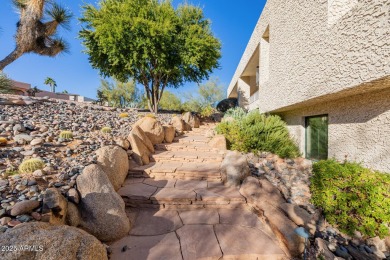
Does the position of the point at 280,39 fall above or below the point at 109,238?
above

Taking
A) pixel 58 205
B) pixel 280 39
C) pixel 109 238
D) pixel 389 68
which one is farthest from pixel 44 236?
pixel 280 39

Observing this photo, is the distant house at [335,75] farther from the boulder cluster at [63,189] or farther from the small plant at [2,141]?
the small plant at [2,141]

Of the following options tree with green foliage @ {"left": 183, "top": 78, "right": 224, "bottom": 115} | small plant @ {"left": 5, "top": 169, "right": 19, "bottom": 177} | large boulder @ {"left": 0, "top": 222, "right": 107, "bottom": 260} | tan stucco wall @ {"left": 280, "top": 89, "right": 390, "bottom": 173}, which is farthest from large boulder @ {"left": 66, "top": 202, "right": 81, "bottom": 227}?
tree with green foliage @ {"left": 183, "top": 78, "right": 224, "bottom": 115}

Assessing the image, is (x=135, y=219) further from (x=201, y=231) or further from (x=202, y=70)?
(x=202, y=70)

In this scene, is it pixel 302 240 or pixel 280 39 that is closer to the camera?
pixel 302 240

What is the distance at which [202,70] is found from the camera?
38.0 ft

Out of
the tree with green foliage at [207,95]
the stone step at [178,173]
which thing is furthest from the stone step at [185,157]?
the tree with green foliage at [207,95]

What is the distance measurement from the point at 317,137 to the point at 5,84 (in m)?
14.3

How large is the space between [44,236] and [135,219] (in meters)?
1.34

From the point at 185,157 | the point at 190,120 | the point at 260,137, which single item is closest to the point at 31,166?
the point at 185,157

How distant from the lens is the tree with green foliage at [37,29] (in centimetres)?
921

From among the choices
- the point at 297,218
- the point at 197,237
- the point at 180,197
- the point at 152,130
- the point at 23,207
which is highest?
the point at 152,130

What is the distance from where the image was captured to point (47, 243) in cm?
149

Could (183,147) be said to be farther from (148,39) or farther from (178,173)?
(148,39)
